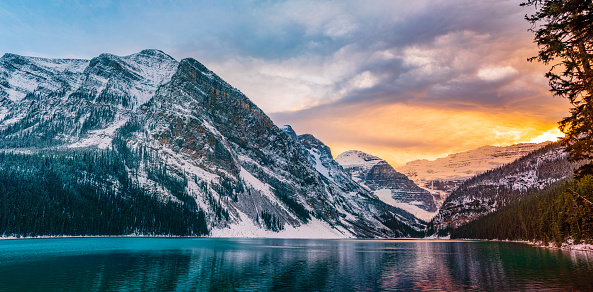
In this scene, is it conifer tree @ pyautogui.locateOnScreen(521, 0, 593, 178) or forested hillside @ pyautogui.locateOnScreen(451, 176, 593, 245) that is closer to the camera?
conifer tree @ pyautogui.locateOnScreen(521, 0, 593, 178)

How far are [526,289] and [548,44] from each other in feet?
85.1

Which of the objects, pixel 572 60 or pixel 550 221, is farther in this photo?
pixel 550 221

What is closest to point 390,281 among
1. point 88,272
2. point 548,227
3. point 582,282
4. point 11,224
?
point 582,282

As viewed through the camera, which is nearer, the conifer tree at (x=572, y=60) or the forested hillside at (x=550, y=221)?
the conifer tree at (x=572, y=60)

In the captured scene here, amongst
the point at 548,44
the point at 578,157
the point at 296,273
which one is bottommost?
the point at 296,273

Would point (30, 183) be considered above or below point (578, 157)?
above

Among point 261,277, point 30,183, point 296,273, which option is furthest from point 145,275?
point 30,183

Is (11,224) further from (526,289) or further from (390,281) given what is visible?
(526,289)

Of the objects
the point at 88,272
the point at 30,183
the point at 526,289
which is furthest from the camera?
the point at 30,183

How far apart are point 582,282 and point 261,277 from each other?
35.2 meters

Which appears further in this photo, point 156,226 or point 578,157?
point 156,226

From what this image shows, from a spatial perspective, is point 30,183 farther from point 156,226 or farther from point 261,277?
point 261,277

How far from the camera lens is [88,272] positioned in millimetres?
47188

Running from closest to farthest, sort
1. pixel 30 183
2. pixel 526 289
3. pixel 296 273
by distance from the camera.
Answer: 1. pixel 526 289
2. pixel 296 273
3. pixel 30 183
